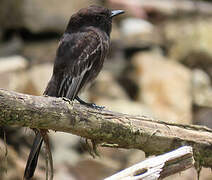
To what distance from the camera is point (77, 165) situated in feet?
31.4

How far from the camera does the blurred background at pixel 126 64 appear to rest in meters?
9.64

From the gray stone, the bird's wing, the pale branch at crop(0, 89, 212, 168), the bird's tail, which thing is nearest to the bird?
the bird's wing

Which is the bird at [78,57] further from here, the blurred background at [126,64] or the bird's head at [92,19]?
the blurred background at [126,64]

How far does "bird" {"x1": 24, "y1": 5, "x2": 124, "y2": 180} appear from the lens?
553 cm

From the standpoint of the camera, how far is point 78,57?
18.6 feet

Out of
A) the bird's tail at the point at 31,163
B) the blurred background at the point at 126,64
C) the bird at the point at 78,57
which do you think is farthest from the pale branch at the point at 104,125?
the blurred background at the point at 126,64

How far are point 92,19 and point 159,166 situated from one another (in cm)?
258

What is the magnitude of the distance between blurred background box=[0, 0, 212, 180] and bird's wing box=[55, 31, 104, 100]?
369 centimetres

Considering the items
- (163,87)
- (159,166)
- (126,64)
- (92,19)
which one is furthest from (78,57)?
(126,64)

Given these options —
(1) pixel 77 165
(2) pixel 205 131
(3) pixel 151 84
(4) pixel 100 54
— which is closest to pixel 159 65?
(3) pixel 151 84

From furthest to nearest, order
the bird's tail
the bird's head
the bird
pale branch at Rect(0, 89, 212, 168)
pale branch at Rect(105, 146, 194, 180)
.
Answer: the bird's head
the bird
the bird's tail
pale branch at Rect(0, 89, 212, 168)
pale branch at Rect(105, 146, 194, 180)

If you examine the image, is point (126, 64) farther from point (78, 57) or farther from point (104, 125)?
point (104, 125)

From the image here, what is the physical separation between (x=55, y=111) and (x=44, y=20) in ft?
24.8

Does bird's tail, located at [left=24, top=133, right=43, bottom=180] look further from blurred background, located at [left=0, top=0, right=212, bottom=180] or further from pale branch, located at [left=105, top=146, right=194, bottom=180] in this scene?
blurred background, located at [left=0, top=0, right=212, bottom=180]
